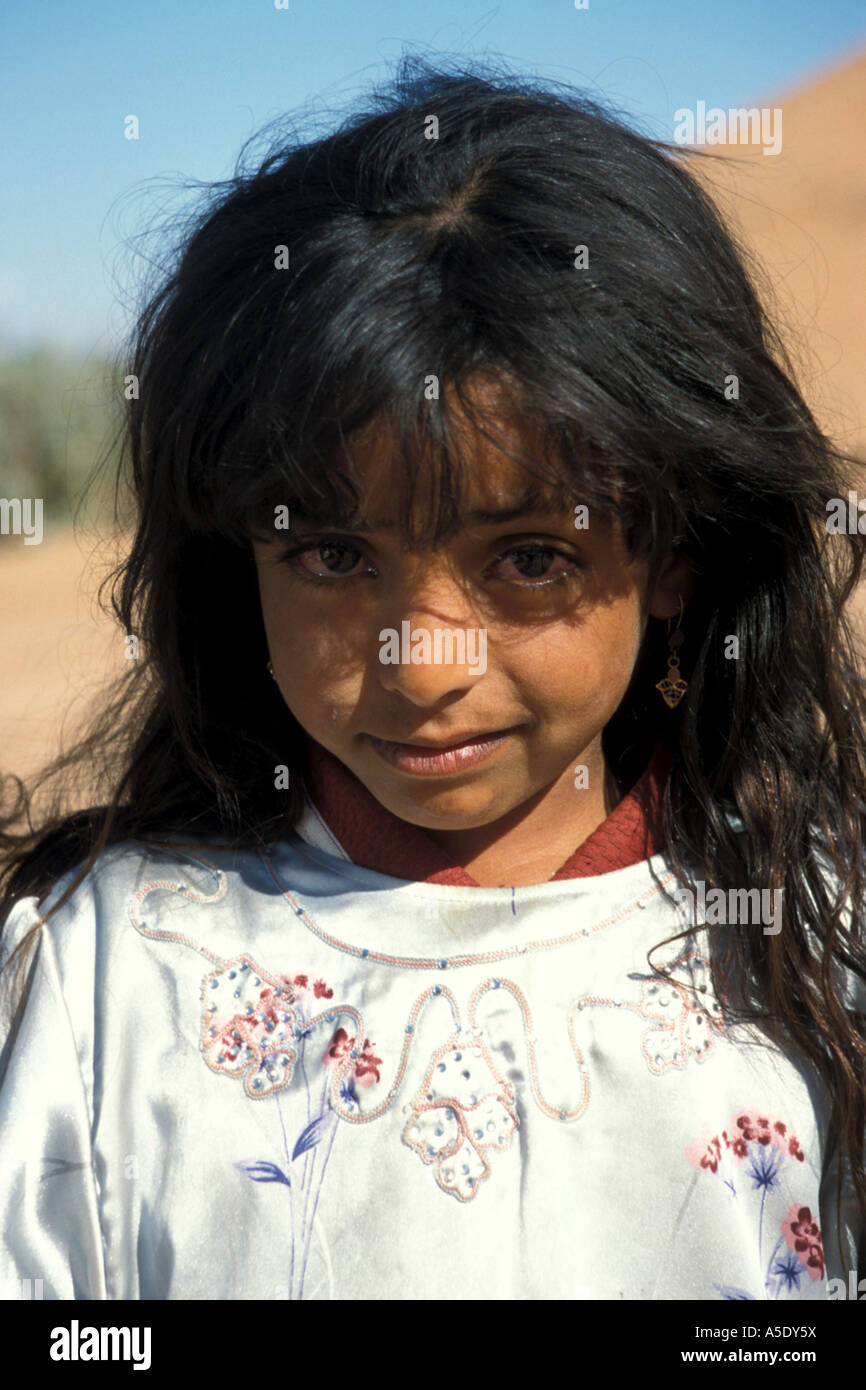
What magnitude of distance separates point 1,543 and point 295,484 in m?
10.3

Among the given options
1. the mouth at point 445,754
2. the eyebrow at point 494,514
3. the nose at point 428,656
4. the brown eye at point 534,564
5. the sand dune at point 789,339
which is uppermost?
the sand dune at point 789,339

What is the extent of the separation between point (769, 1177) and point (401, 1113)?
0.44 m

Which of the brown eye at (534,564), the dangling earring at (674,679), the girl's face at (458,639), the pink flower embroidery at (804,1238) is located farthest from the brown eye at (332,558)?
the pink flower embroidery at (804,1238)

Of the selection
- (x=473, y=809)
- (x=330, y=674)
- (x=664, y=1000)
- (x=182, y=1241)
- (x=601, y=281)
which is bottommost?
(x=182, y=1241)

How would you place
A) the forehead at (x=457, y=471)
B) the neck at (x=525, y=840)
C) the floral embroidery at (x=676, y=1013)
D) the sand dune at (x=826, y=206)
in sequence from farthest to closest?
the sand dune at (x=826, y=206), the neck at (x=525, y=840), the floral embroidery at (x=676, y=1013), the forehead at (x=457, y=471)

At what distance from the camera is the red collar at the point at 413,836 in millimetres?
1763

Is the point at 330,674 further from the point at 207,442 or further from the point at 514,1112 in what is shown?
the point at 514,1112

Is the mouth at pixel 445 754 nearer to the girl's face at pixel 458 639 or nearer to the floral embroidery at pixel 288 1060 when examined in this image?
the girl's face at pixel 458 639

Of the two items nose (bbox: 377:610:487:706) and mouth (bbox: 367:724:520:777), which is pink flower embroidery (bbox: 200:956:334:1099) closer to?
mouth (bbox: 367:724:520:777)

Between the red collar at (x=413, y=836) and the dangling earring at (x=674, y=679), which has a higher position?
the dangling earring at (x=674, y=679)

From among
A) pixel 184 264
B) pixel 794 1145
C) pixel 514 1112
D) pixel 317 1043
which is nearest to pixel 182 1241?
pixel 317 1043

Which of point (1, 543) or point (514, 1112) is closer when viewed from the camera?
point (514, 1112)

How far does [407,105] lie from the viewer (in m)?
1.76

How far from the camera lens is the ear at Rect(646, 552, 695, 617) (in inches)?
69.5
